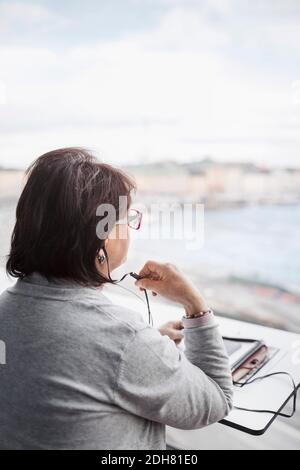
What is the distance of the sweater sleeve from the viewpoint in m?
0.64

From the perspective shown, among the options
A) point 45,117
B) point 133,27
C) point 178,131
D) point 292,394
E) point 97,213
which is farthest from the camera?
point 45,117

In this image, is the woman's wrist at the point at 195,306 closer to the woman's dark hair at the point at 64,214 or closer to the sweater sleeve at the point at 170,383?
the sweater sleeve at the point at 170,383

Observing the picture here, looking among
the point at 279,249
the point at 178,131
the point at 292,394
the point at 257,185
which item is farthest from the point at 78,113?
the point at 292,394

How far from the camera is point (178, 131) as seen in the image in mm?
1945

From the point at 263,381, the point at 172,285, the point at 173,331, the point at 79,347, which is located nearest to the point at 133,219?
the point at 172,285

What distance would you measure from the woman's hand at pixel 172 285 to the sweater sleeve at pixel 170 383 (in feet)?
0.33

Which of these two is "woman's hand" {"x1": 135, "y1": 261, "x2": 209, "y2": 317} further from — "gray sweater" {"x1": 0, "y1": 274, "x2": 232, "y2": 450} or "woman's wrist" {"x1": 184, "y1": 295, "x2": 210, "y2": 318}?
"gray sweater" {"x1": 0, "y1": 274, "x2": 232, "y2": 450}

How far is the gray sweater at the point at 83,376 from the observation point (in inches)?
25.2

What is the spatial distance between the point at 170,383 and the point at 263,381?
44 centimetres

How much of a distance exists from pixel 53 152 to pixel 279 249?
1349 mm

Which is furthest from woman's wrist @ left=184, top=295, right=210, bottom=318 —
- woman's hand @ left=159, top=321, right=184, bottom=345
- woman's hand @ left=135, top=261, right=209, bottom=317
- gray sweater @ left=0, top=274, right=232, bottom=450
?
Result: woman's hand @ left=159, top=321, right=184, bottom=345

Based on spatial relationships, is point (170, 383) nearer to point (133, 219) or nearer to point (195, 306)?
point (195, 306)

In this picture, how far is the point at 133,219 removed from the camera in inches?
33.0

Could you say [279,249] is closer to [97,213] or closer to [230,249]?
[230,249]
